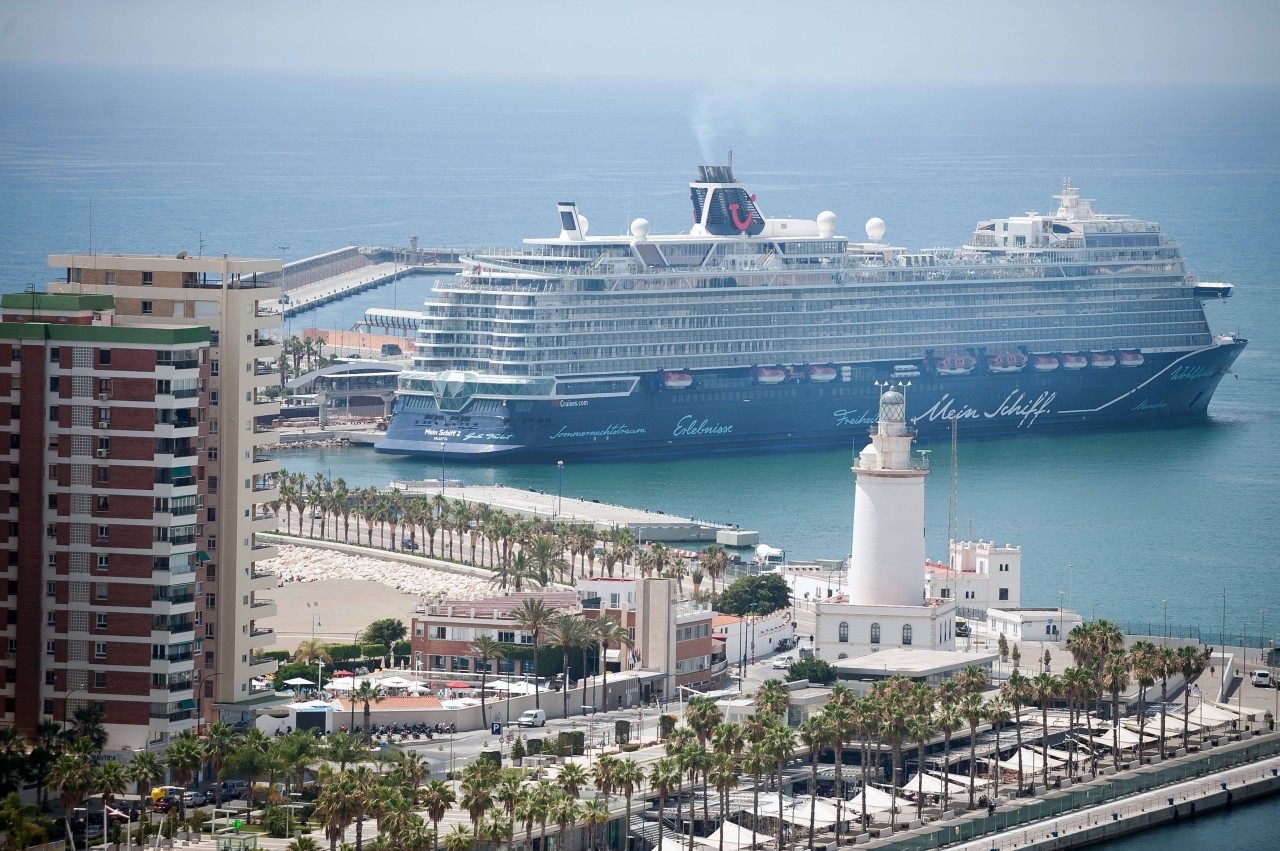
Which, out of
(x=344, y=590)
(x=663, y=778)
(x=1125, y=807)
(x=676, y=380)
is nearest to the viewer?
(x=663, y=778)

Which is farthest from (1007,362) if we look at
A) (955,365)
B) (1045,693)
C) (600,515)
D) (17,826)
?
(17,826)

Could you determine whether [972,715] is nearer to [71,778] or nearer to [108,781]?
[108,781]

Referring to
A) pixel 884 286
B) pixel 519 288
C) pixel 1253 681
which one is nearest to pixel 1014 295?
pixel 884 286

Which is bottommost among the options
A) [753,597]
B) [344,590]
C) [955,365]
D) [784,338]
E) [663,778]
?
[663,778]

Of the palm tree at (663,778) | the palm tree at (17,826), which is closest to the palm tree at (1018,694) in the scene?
the palm tree at (663,778)

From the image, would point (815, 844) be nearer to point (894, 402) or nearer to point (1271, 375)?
point (894, 402)

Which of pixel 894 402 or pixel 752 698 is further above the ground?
pixel 894 402

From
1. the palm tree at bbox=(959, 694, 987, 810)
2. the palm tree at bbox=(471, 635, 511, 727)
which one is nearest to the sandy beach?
the palm tree at bbox=(471, 635, 511, 727)

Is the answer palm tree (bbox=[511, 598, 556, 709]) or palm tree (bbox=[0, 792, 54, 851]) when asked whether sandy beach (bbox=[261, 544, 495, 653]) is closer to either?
palm tree (bbox=[511, 598, 556, 709])

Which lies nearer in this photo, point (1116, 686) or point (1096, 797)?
point (1096, 797)
